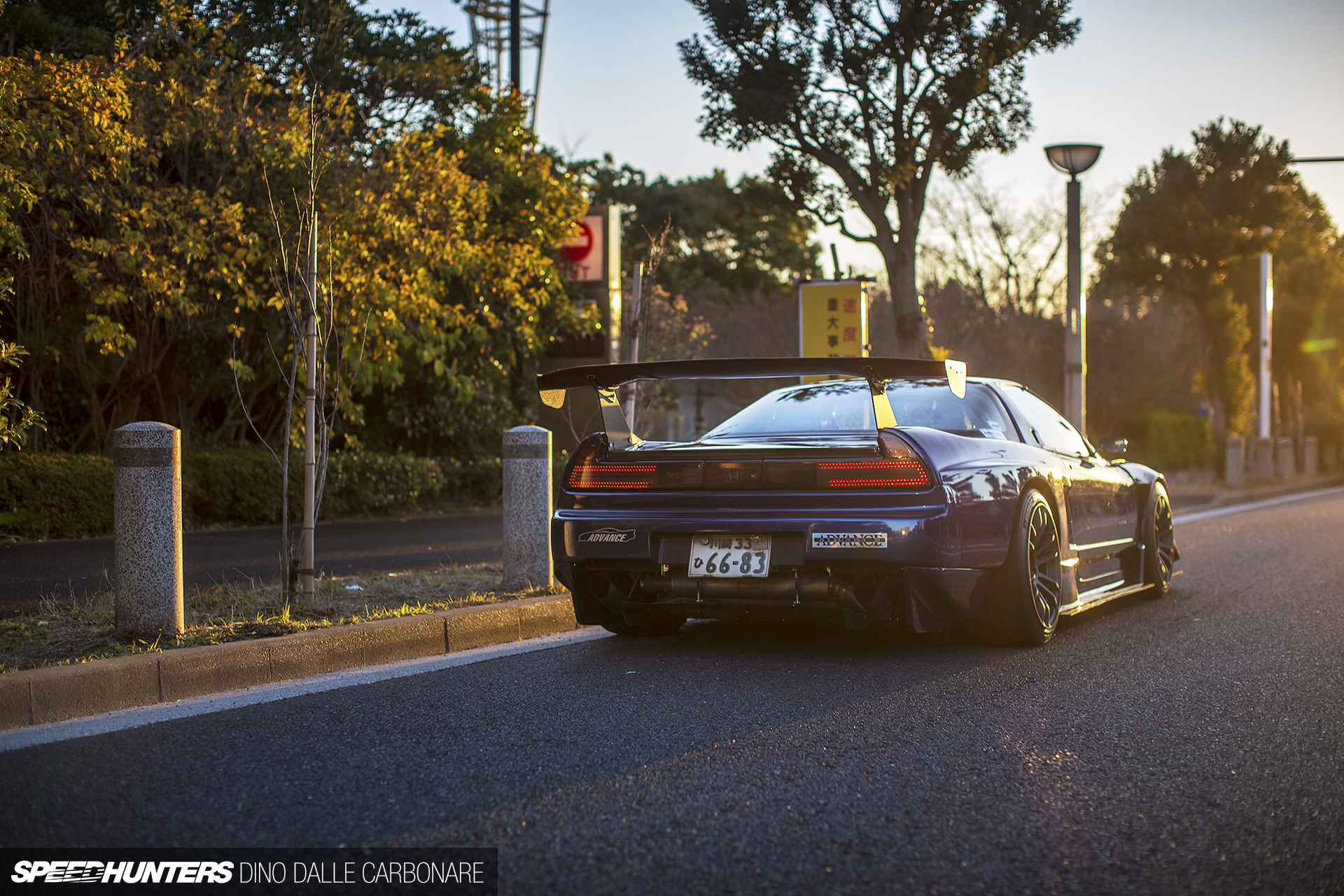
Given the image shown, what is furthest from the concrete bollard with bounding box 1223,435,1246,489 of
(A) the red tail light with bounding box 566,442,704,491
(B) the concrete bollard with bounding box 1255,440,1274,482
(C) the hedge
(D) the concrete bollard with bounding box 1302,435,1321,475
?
(A) the red tail light with bounding box 566,442,704,491

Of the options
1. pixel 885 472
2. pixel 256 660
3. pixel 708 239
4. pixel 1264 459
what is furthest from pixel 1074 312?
pixel 708 239

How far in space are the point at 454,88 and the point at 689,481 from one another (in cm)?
1241

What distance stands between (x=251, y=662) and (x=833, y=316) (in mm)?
10609

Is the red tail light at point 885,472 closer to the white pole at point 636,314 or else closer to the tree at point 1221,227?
the white pole at point 636,314

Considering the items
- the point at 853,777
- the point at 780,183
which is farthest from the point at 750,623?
the point at 780,183

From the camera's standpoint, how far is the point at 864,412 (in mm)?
6207

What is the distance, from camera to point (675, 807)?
329 centimetres

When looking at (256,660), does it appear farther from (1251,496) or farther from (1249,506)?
(1251,496)

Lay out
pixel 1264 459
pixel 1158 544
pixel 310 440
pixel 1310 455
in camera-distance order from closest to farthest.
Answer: pixel 310 440
pixel 1158 544
pixel 1264 459
pixel 1310 455

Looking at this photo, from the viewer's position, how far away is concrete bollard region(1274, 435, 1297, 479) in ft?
89.7

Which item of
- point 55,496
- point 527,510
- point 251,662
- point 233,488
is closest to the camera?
point 251,662

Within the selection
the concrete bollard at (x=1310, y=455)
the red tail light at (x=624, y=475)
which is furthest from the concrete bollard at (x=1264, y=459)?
the red tail light at (x=624, y=475)

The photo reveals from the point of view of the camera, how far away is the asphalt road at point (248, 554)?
7.42 metres

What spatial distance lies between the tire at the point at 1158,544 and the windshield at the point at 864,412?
5.99ft
